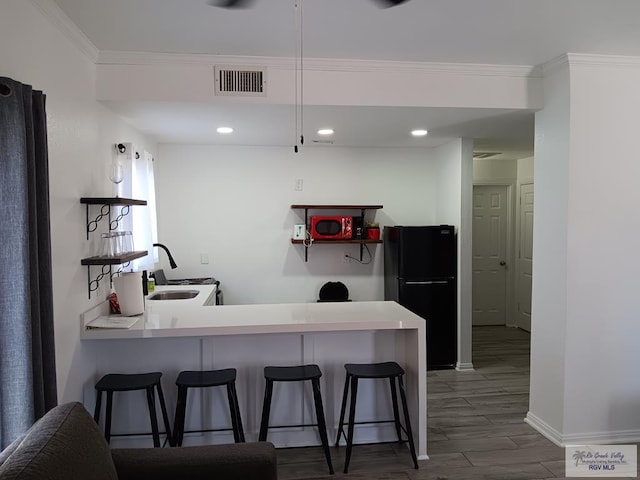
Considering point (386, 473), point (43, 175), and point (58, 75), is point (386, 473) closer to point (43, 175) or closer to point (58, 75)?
point (43, 175)

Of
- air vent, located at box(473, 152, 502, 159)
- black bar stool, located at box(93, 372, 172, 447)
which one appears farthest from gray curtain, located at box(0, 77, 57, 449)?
air vent, located at box(473, 152, 502, 159)

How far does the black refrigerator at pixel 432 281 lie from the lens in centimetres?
441

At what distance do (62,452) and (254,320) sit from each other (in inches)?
59.2

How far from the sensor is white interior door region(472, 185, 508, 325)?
6.35 metres

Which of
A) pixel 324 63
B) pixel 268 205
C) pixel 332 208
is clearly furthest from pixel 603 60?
pixel 268 205

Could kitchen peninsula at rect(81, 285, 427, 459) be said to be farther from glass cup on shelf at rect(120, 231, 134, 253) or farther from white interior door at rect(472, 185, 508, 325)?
white interior door at rect(472, 185, 508, 325)

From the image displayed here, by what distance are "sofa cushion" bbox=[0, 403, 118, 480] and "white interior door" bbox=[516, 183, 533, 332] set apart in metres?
5.71

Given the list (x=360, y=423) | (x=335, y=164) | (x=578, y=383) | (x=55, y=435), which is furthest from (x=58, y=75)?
(x=578, y=383)

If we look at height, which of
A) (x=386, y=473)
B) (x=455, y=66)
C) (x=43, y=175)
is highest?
(x=455, y=66)

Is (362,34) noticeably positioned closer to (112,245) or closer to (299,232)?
(112,245)

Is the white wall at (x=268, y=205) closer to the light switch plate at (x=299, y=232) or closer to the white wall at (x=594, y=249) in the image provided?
the light switch plate at (x=299, y=232)

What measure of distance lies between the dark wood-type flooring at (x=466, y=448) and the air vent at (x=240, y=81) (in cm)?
236

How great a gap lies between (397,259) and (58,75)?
3.18 m

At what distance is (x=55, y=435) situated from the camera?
1.36 m
